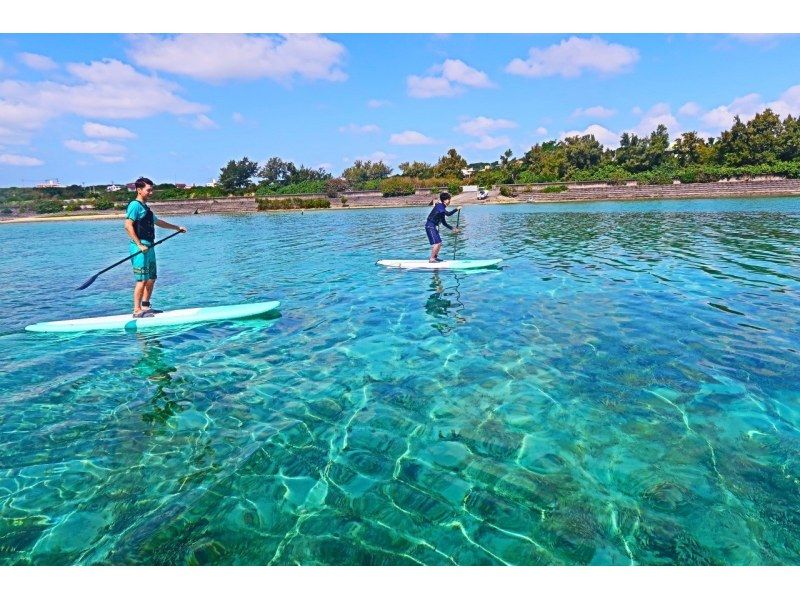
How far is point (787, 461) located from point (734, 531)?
152cm

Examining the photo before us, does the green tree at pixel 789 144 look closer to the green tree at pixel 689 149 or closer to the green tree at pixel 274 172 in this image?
the green tree at pixel 689 149

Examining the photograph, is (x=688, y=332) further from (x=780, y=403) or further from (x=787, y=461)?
(x=787, y=461)

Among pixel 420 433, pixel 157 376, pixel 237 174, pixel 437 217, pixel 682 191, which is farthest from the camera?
pixel 237 174

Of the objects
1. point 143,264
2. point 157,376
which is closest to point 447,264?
point 143,264

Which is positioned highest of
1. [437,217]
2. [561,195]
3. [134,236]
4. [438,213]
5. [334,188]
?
[334,188]

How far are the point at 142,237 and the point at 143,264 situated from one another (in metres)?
0.56

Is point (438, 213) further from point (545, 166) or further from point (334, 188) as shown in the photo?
point (545, 166)

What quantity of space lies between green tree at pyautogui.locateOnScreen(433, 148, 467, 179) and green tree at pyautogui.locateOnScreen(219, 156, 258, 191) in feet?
126

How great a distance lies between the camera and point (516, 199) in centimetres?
6644

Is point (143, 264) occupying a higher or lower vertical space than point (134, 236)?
lower

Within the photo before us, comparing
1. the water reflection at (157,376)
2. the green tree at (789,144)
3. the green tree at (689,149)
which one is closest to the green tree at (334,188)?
the green tree at (689,149)

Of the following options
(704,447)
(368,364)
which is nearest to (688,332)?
(704,447)

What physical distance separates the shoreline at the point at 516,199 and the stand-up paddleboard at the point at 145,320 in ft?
188

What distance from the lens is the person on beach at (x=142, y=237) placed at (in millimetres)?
9117
